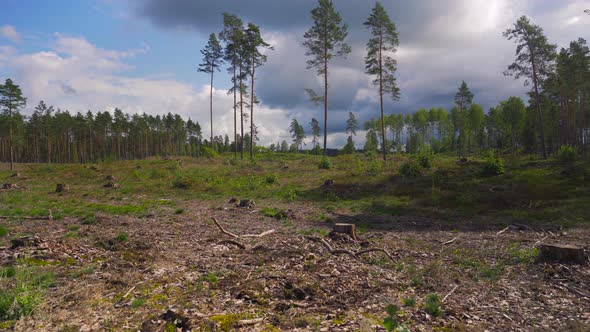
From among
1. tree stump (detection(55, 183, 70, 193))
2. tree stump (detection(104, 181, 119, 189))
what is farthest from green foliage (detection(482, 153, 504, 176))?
tree stump (detection(55, 183, 70, 193))

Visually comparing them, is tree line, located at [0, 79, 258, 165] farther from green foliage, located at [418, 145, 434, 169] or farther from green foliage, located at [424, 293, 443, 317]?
green foliage, located at [424, 293, 443, 317]

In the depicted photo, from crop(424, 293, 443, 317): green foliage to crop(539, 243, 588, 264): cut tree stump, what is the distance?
4165 millimetres

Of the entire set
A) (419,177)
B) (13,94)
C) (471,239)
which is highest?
(13,94)

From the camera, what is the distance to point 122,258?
24.7ft

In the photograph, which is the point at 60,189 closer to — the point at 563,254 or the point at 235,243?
the point at 235,243

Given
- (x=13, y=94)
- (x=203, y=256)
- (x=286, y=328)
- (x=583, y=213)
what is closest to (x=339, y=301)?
(x=286, y=328)

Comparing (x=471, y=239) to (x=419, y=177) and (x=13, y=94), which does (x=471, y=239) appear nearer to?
(x=419, y=177)

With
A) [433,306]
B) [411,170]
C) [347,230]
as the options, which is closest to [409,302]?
[433,306]

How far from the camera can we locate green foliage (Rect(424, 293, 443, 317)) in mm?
5013

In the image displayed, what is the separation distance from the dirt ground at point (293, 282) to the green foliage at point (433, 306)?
0.12 metres

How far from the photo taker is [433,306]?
505 centimetres

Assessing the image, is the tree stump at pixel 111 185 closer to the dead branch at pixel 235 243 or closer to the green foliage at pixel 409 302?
the dead branch at pixel 235 243

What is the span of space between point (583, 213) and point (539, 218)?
1.96 meters

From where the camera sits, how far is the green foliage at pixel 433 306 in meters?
5.01
